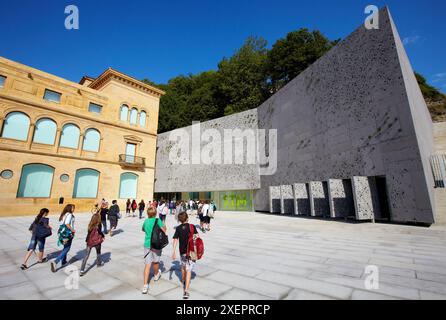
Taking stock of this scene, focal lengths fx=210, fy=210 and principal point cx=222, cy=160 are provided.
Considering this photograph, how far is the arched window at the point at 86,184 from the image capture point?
22.1 metres

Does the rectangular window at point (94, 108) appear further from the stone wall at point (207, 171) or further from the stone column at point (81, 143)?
the stone wall at point (207, 171)

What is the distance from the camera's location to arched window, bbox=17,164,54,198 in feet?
61.8

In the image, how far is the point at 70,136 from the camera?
22.2 meters

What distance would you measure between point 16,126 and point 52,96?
4380mm

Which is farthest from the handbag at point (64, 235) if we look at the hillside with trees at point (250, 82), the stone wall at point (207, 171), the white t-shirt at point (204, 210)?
the hillside with trees at point (250, 82)

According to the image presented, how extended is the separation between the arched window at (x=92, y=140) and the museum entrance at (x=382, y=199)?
1074 inches

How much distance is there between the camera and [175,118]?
40.6 meters

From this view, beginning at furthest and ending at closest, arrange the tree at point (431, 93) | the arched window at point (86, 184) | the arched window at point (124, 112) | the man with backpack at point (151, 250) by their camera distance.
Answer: the tree at point (431, 93) < the arched window at point (124, 112) < the arched window at point (86, 184) < the man with backpack at point (151, 250)

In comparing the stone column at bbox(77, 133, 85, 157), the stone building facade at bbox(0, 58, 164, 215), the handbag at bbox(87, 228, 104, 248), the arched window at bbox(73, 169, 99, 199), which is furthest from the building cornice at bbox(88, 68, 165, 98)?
the handbag at bbox(87, 228, 104, 248)

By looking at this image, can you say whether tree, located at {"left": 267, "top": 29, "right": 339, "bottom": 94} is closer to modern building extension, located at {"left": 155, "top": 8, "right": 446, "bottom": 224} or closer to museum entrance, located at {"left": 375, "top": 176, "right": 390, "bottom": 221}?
modern building extension, located at {"left": 155, "top": 8, "right": 446, "bottom": 224}

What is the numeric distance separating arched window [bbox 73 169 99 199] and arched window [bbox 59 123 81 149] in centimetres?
286
